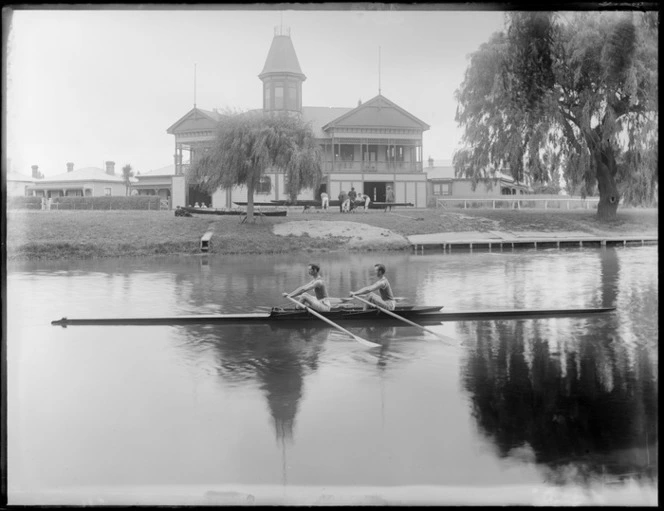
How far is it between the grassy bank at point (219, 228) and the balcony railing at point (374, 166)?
9.88 metres

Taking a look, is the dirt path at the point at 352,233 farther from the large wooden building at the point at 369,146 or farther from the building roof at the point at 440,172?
the building roof at the point at 440,172

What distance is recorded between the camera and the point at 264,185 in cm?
2447

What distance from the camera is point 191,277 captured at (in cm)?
1800

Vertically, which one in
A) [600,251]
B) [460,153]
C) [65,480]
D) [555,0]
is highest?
[460,153]

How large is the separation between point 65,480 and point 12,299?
989cm

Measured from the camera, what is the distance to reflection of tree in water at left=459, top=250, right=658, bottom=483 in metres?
5.90

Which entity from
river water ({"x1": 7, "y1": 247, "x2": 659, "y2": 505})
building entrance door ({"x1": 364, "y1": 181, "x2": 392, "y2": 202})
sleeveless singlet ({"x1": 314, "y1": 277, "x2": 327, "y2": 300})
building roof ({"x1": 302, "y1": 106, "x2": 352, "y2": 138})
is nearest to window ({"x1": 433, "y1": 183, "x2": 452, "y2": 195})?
building entrance door ({"x1": 364, "y1": 181, "x2": 392, "y2": 202})

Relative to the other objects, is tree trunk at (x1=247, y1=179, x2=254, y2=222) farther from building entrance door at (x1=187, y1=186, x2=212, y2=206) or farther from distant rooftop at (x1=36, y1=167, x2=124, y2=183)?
building entrance door at (x1=187, y1=186, x2=212, y2=206)

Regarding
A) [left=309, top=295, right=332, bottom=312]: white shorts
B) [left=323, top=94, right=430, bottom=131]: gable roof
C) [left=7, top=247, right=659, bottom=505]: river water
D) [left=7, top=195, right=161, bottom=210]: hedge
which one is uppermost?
[left=323, top=94, right=430, bottom=131]: gable roof

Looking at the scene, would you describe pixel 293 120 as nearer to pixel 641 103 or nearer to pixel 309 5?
pixel 641 103

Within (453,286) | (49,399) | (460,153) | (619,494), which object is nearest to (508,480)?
(619,494)

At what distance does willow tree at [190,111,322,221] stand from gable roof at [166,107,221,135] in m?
1.23

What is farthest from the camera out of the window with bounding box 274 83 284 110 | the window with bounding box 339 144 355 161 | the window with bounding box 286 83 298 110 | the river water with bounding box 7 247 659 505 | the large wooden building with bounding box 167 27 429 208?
the window with bounding box 339 144 355 161

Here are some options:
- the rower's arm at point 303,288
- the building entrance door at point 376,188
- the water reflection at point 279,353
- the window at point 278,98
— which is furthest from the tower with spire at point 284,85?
the water reflection at point 279,353
